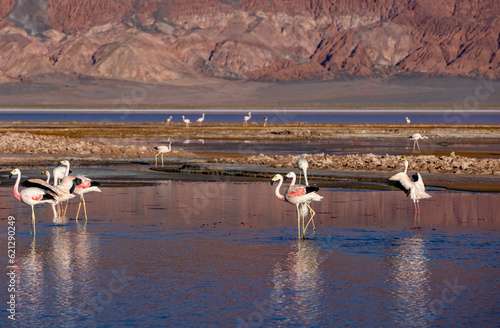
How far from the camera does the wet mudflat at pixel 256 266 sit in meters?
10.9

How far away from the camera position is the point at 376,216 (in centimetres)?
1972

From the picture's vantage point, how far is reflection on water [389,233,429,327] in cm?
1079

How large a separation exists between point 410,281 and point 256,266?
2650 mm

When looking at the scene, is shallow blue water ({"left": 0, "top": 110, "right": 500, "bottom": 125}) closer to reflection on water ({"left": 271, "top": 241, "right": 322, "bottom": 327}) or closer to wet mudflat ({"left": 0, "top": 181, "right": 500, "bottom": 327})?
wet mudflat ({"left": 0, "top": 181, "right": 500, "bottom": 327})

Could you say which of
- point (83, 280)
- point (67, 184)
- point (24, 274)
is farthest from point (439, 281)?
point (67, 184)

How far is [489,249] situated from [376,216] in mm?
4775

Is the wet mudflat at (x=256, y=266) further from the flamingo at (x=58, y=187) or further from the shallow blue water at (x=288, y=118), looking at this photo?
the shallow blue water at (x=288, y=118)

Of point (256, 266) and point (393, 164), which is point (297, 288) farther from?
point (393, 164)

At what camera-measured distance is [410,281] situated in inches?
499

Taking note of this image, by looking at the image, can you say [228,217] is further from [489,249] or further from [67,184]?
[489,249]

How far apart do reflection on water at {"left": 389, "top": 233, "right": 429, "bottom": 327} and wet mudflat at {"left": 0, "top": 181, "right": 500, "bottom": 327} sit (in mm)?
30

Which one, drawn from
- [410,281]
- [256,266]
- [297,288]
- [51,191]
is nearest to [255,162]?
[51,191]

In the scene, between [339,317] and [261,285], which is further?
[261,285]

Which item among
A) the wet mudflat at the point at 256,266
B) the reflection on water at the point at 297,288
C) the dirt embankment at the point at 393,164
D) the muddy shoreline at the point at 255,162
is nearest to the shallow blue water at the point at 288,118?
the muddy shoreline at the point at 255,162
